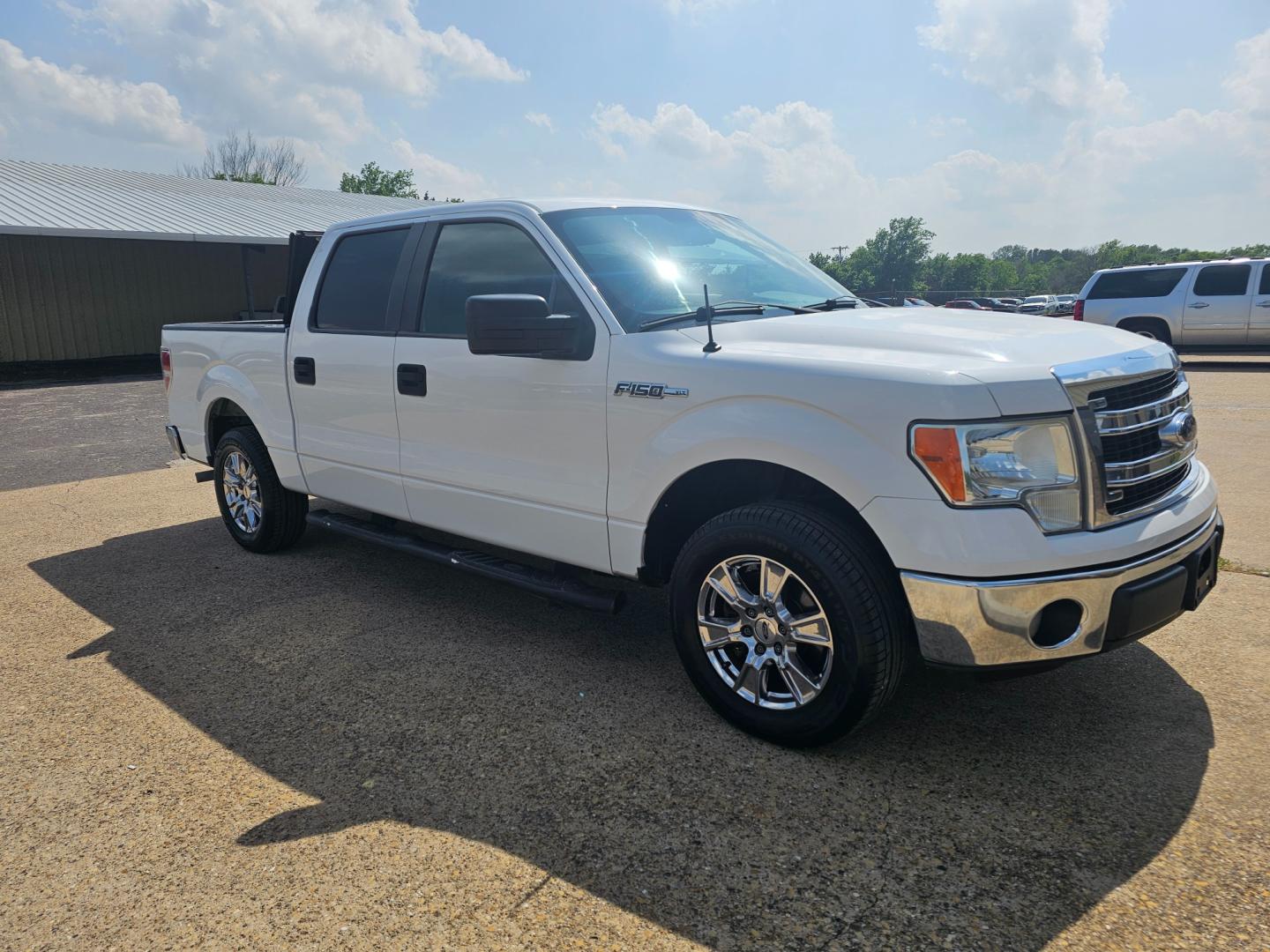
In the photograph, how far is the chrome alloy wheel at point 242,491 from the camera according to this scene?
5605 millimetres

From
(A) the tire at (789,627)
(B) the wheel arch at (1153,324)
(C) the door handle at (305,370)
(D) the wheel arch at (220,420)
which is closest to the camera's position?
(A) the tire at (789,627)

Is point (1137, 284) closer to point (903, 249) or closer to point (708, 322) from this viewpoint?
point (708, 322)

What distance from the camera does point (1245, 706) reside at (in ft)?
11.0

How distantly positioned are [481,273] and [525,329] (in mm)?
809

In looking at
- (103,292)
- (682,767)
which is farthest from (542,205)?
(103,292)

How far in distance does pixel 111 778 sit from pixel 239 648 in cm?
113

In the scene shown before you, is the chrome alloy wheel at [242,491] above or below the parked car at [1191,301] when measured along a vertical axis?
below

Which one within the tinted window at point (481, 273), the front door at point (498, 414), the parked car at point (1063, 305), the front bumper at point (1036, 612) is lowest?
the parked car at point (1063, 305)

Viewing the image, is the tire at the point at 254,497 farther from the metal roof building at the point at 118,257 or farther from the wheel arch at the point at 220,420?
the metal roof building at the point at 118,257

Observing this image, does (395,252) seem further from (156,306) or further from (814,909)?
(156,306)

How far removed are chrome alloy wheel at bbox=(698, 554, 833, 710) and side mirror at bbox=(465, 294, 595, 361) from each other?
3.43 feet

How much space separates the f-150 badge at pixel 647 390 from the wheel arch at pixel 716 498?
0.28 meters

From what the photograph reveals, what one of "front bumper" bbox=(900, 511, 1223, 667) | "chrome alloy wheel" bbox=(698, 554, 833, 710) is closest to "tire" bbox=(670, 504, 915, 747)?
"chrome alloy wheel" bbox=(698, 554, 833, 710)

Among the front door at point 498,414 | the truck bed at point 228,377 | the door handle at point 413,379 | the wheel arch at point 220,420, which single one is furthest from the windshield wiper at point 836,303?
the wheel arch at point 220,420
